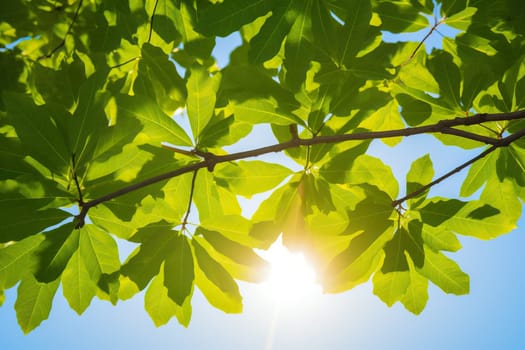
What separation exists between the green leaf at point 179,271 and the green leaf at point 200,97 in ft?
1.26

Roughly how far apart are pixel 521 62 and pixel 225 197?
1.19 m

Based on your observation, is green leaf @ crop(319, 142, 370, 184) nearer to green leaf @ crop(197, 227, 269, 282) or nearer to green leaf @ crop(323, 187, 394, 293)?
green leaf @ crop(323, 187, 394, 293)

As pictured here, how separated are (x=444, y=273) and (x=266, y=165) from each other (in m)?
0.79

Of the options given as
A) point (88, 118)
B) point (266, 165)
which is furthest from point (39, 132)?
point (266, 165)

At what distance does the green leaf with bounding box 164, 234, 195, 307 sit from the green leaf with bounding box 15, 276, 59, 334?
18.7 inches

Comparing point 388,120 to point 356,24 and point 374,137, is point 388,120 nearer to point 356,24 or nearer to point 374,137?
point 356,24

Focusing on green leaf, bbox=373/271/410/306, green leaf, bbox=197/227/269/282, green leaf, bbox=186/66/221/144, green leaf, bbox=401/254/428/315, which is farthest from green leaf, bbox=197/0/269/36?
green leaf, bbox=401/254/428/315

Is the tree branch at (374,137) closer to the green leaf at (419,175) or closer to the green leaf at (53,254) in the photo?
the green leaf at (53,254)

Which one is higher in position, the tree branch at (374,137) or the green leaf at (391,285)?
the tree branch at (374,137)

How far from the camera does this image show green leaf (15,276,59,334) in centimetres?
152

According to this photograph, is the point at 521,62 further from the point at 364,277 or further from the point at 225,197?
the point at 225,197

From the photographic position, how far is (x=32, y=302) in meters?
1.52

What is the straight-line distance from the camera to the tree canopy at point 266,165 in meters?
1.28

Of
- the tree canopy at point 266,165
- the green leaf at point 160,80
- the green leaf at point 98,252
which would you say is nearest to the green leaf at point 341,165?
the tree canopy at point 266,165
